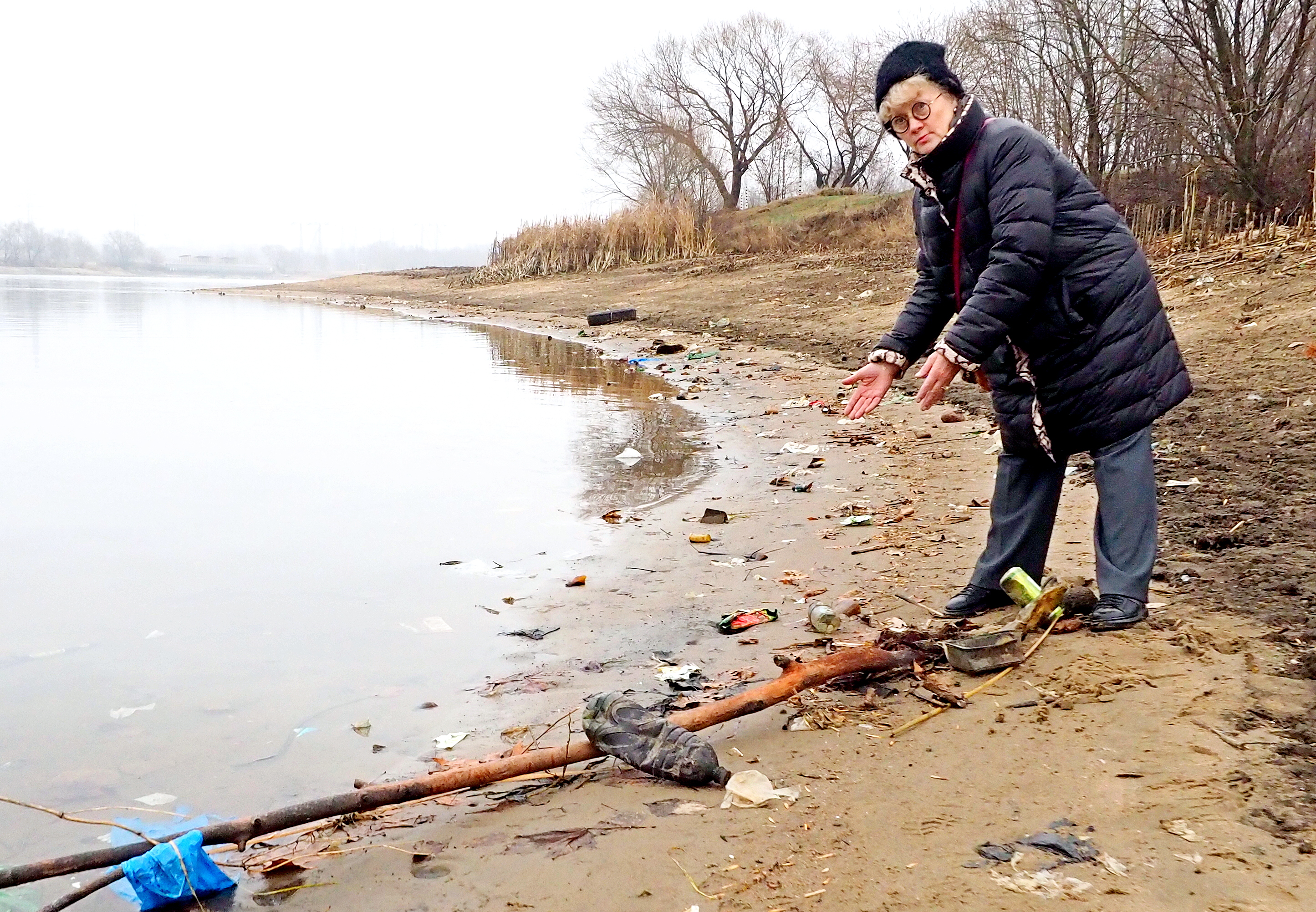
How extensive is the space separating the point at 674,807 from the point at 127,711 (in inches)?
79.8

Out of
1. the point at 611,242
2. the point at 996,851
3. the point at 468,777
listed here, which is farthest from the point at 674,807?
the point at 611,242

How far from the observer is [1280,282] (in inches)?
303

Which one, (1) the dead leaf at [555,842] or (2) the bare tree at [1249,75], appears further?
(2) the bare tree at [1249,75]

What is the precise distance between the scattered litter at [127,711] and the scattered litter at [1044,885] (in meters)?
2.69

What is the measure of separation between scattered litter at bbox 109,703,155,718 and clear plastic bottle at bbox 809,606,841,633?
2.20 meters

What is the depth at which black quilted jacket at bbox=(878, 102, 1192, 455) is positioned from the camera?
9.06ft

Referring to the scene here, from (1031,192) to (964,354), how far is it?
463mm

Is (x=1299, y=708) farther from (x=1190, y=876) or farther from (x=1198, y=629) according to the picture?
(x=1190, y=876)

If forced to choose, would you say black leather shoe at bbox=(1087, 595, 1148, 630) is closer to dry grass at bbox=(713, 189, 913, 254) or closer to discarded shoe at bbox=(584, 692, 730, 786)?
discarded shoe at bbox=(584, 692, 730, 786)

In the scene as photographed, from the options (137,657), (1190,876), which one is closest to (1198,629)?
(1190,876)

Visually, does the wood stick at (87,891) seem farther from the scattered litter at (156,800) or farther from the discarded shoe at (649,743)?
the discarded shoe at (649,743)

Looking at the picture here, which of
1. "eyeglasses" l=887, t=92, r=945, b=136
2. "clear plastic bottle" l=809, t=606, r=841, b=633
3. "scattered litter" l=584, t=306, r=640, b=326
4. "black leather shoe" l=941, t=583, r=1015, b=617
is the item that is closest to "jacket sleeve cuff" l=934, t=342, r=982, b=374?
"eyeglasses" l=887, t=92, r=945, b=136

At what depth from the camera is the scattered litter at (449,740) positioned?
2.99m

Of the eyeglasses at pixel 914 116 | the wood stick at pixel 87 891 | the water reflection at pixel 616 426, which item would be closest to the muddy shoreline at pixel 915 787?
the wood stick at pixel 87 891
